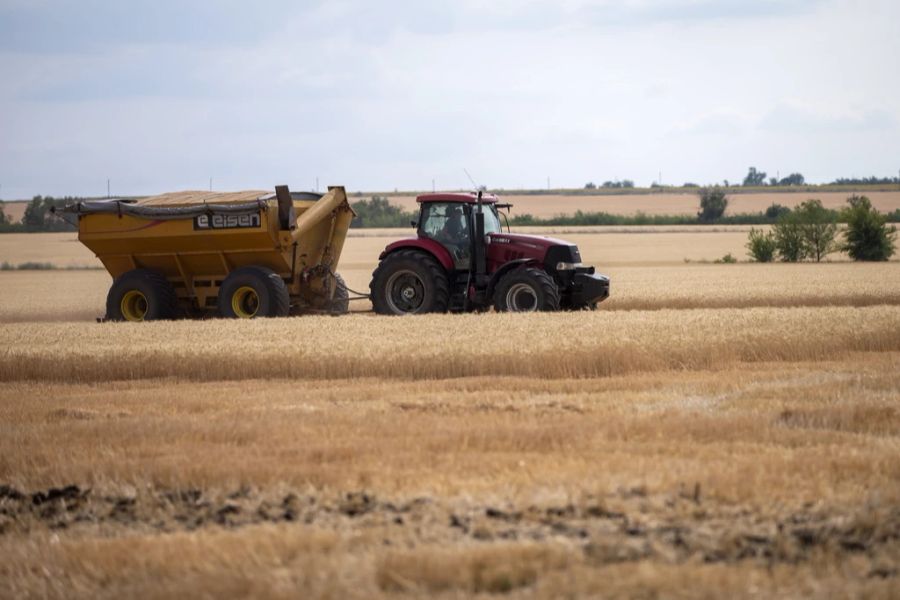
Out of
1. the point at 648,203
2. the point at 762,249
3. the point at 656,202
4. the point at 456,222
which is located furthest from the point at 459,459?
the point at 656,202

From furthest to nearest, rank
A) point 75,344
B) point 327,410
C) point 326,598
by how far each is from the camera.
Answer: point 75,344, point 327,410, point 326,598

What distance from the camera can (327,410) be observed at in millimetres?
10273

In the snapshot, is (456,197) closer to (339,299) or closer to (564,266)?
(564,266)

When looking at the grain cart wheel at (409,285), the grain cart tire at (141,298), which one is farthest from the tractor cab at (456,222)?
the grain cart tire at (141,298)

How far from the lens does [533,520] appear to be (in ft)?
20.8

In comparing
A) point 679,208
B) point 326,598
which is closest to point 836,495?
point 326,598

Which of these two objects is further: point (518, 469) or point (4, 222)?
point (4, 222)

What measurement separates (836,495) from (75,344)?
10893 millimetres

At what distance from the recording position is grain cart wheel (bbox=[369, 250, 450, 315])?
18484 mm

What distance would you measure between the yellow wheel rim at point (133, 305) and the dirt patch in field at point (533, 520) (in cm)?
1241

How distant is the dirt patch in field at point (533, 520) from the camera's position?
5.77m

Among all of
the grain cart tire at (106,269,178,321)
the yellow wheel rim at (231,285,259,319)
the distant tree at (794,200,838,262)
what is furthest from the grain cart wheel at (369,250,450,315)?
the distant tree at (794,200,838,262)

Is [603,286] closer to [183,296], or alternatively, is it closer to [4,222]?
[183,296]

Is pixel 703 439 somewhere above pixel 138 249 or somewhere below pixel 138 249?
below
